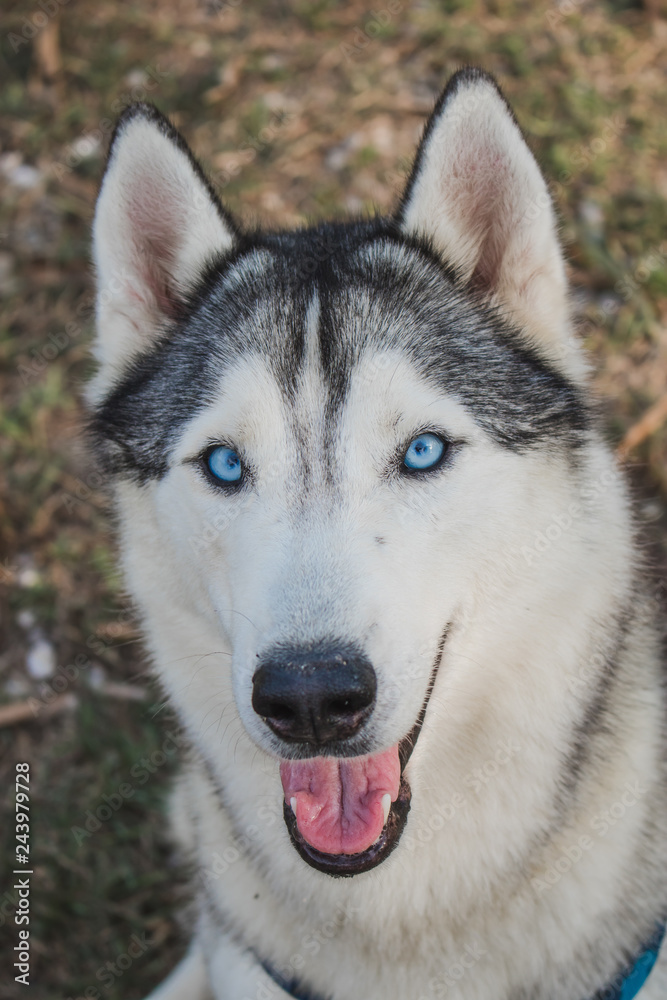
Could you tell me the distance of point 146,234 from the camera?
253 cm

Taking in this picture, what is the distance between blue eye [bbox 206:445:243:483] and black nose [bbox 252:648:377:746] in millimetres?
575

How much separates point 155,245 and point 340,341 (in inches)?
30.9

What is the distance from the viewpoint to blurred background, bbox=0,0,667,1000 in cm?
373

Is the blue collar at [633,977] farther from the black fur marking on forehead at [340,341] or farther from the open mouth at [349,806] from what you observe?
the black fur marking on forehead at [340,341]

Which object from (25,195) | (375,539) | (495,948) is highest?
(25,195)

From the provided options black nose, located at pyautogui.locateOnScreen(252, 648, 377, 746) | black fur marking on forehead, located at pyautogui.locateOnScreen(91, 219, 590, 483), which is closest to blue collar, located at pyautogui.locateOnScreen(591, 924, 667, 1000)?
black nose, located at pyautogui.locateOnScreen(252, 648, 377, 746)

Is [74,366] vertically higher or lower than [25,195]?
lower

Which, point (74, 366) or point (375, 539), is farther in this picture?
point (74, 366)

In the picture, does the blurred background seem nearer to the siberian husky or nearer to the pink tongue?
the siberian husky

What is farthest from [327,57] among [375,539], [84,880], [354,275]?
[84,880]

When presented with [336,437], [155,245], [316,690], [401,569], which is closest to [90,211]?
[155,245]

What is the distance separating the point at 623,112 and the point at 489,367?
141 inches

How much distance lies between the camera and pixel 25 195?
17.1 feet

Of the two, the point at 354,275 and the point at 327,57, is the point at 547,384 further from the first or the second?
the point at 327,57
